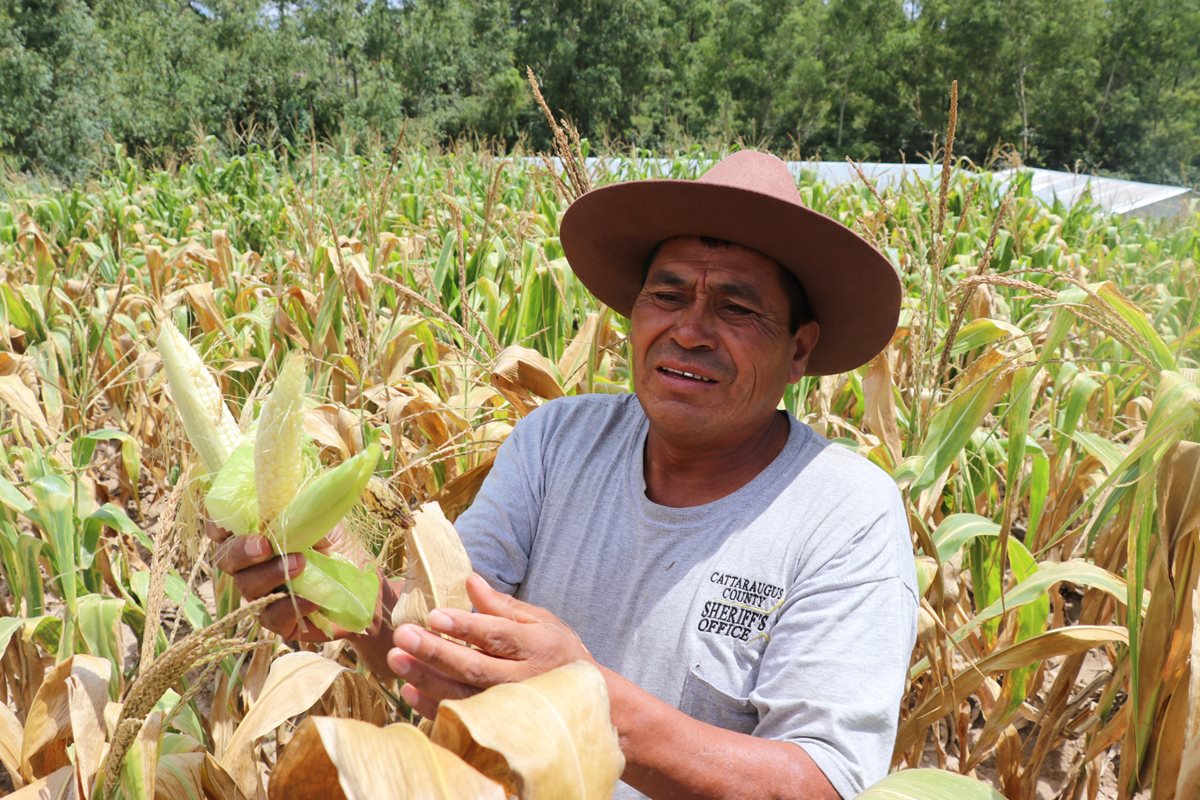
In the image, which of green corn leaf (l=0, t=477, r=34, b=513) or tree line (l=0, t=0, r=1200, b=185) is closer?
green corn leaf (l=0, t=477, r=34, b=513)

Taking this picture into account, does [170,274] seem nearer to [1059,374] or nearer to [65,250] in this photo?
[65,250]

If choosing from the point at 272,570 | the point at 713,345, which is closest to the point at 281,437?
the point at 272,570

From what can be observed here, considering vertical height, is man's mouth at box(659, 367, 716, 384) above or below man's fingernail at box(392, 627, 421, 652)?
above

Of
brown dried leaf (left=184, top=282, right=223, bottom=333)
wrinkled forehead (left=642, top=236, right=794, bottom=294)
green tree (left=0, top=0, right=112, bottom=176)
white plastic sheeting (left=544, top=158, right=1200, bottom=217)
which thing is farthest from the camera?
green tree (left=0, top=0, right=112, bottom=176)

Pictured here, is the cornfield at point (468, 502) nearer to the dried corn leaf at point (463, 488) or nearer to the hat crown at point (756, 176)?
the dried corn leaf at point (463, 488)

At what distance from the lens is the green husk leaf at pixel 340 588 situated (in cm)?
125

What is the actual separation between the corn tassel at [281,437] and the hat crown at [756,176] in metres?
0.80

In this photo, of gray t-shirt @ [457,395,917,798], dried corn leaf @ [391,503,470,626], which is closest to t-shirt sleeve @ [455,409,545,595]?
gray t-shirt @ [457,395,917,798]

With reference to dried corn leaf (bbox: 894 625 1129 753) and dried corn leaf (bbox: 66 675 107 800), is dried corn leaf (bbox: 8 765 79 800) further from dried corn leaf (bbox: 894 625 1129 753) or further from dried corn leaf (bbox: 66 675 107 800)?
dried corn leaf (bbox: 894 625 1129 753)

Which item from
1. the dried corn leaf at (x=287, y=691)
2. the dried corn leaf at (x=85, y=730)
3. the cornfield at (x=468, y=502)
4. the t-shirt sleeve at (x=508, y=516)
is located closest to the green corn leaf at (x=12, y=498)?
the cornfield at (x=468, y=502)

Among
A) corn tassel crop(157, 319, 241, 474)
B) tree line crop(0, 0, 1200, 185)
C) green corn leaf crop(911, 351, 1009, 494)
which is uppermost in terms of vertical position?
tree line crop(0, 0, 1200, 185)

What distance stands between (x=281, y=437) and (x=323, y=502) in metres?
0.09

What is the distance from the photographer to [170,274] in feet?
17.8

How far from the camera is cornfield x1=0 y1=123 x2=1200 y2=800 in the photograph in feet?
4.58
